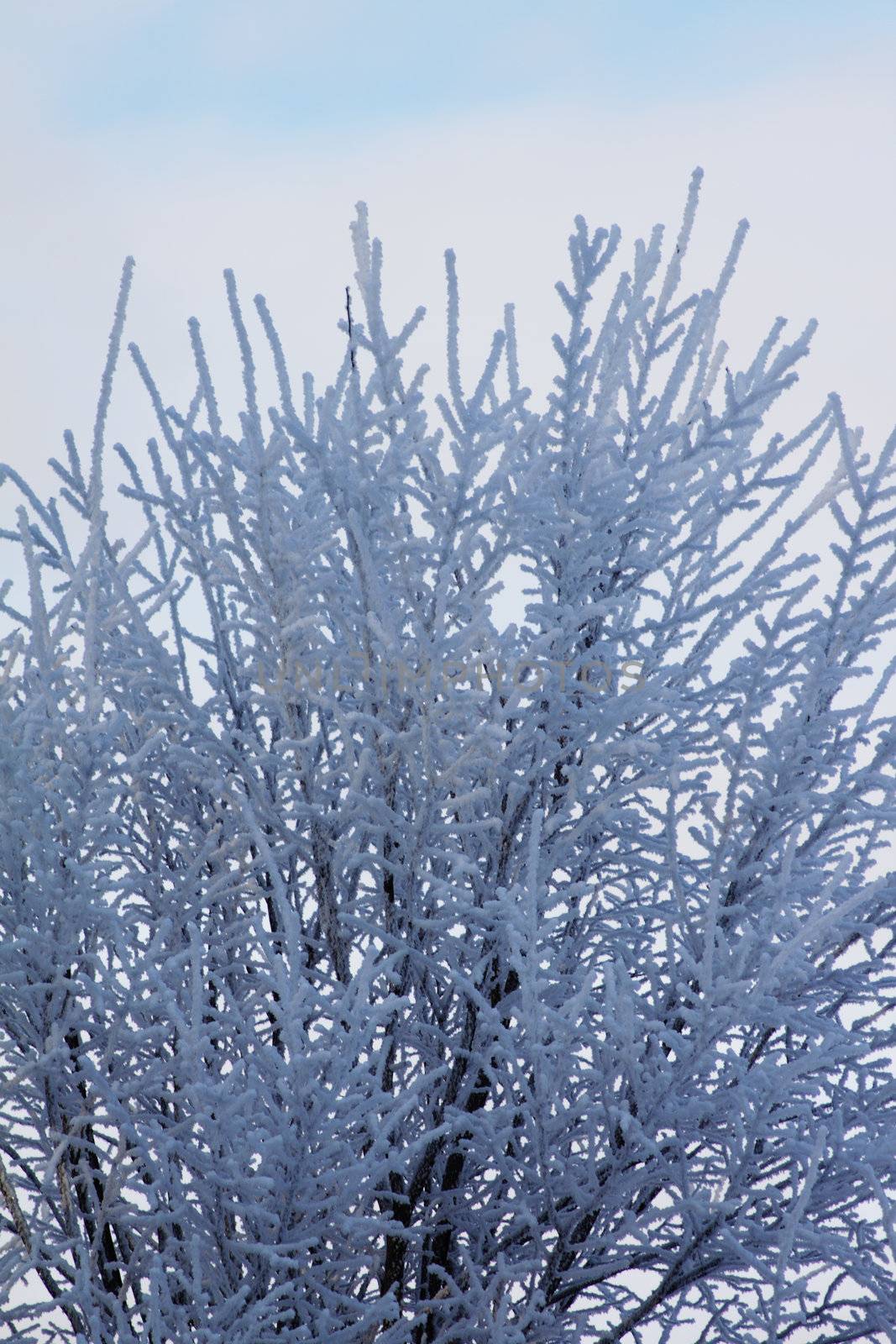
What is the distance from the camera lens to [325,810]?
448 centimetres

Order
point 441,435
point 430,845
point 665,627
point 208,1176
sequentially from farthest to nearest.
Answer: point 665,627
point 441,435
point 430,845
point 208,1176

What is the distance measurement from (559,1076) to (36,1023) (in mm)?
1821

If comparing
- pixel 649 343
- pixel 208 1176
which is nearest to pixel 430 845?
pixel 208 1176

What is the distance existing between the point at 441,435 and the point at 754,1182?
2.94m

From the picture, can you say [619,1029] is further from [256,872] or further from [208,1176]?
[256,872]

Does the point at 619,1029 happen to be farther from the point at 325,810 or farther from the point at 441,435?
the point at 441,435

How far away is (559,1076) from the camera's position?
3.63m

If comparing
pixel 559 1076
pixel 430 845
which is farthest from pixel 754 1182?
pixel 430 845

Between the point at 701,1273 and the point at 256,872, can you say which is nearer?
the point at 701,1273

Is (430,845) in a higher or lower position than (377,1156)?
higher

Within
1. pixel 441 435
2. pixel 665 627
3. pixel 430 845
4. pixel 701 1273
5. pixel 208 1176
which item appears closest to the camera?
pixel 208 1176

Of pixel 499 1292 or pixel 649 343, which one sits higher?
pixel 649 343

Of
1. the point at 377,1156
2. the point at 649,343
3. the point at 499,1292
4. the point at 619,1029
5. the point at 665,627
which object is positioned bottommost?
the point at 499,1292

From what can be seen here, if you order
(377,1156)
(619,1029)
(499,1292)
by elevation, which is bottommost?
(499,1292)
